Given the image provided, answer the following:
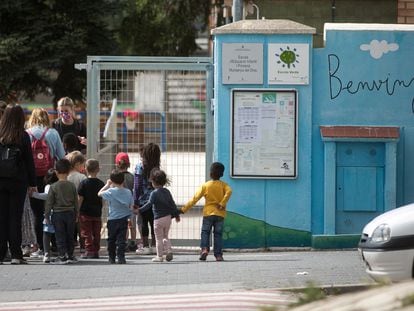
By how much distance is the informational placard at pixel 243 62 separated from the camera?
13.5 metres

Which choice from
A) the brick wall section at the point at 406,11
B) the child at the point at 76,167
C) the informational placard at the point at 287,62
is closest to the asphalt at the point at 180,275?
the child at the point at 76,167

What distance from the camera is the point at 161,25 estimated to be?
1145 inches

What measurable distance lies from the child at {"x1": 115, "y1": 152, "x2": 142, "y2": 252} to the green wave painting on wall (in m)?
1.22

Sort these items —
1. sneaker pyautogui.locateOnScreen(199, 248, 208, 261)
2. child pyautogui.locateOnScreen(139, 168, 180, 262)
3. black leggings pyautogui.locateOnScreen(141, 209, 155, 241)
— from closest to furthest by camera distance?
1. child pyautogui.locateOnScreen(139, 168, 180, 262)
2. sneaker pyautogui.locateOnScreen(199, 248, 208, 261)
3. black leggings pyautogui.locateOnScreen(141, 209, 155, 241)

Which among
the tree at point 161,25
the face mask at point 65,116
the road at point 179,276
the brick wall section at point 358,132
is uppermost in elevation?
the tree at point 161,25

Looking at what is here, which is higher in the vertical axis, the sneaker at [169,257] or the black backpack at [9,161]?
the black backpack at [9,161]

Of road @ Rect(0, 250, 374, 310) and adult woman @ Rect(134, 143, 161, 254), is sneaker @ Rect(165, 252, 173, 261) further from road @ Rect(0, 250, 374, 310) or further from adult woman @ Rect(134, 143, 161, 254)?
adult woman @ Rect(134, 143, 161, 254)

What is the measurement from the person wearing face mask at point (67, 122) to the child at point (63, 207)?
1.46 metres

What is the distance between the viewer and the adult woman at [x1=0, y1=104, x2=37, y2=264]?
1261 centimetres

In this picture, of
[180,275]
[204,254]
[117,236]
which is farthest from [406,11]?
[180,275]

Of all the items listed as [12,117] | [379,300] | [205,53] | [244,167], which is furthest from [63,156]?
[205,53]

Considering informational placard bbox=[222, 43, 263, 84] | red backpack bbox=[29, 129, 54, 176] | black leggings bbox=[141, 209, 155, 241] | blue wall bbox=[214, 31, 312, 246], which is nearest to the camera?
red backpack bbox=[29, 129, 54, 176]

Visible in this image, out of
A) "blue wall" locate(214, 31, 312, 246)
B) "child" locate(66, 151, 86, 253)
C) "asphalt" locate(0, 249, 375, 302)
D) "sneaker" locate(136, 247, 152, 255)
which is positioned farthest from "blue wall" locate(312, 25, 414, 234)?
"child" locate(66, 151, 86, 253)

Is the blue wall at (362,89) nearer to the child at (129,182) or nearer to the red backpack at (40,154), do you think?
the child at (129,182)
